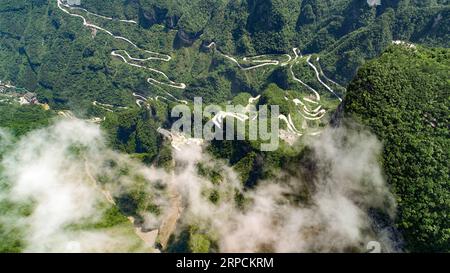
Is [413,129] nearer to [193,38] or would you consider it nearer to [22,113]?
[22,113]

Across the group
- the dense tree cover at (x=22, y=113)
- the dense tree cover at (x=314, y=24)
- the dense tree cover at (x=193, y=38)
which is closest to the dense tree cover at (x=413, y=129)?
the dense tree cover at (x=314, y=24)

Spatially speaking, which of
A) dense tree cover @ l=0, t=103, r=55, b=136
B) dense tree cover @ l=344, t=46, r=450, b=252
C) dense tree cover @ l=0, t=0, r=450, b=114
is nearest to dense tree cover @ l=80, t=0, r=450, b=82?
dense tree cover @ l=0, t=0, r=450, b=114

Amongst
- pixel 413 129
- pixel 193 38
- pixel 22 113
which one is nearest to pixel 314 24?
pixel 193 38

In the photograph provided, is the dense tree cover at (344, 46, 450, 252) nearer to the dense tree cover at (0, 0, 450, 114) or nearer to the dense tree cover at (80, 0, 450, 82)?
the dense tree cover at (80, 0, 450, 82)

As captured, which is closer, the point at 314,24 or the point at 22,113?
the point at 22,113

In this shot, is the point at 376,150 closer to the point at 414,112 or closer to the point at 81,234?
the point at 414,112

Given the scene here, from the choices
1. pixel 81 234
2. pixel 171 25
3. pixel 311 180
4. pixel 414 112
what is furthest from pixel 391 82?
pixel 171 25

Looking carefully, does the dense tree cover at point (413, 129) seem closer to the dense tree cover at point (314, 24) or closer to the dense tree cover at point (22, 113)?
the dense tree cover at point (314, 24)

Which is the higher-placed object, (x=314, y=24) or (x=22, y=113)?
(x=314, y=24)
